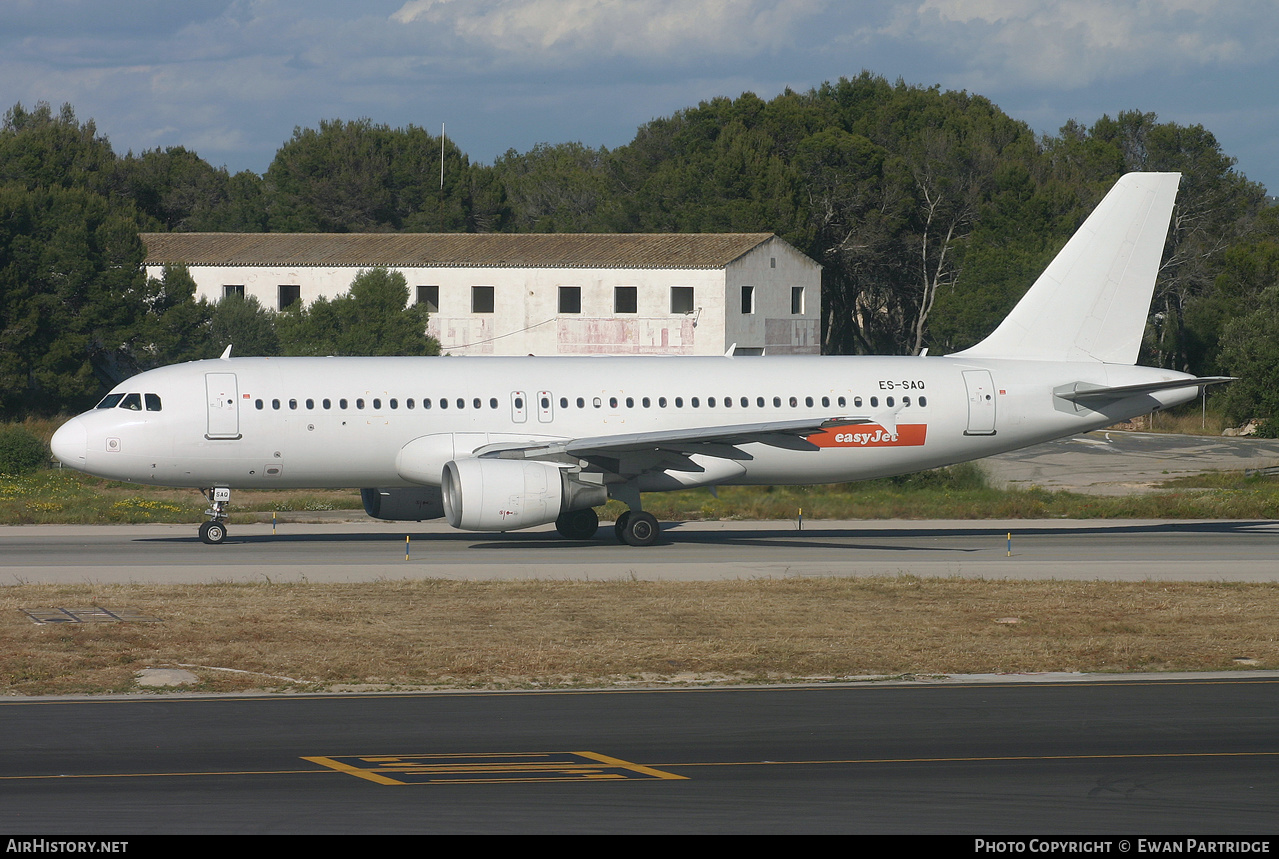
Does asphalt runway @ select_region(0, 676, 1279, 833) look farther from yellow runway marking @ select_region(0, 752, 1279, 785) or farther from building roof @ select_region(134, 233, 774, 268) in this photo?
building roof @ select_region(134, 233, 774, 268)

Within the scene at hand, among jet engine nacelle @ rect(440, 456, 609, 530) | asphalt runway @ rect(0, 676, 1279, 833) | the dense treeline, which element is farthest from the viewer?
the dense treeline

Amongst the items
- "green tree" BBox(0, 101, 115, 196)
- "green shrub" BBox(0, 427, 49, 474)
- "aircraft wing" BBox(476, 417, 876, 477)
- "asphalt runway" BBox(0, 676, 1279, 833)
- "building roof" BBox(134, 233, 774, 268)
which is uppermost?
"green tree" BBox(0, 101, 115, 196)

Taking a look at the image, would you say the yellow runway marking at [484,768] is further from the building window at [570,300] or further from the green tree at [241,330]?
the building window at [570,300]

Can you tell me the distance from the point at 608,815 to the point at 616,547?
67.3 feet

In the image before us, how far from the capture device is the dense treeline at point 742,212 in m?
66.5

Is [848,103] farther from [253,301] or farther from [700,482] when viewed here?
[700,482]

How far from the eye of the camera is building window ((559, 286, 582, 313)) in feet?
238

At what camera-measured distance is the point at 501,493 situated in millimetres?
28531

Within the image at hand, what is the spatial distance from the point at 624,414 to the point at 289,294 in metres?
47.5

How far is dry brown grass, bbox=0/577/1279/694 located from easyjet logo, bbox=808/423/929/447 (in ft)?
24.3

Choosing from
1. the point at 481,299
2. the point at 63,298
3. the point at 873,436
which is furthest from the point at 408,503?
the point at 481,299

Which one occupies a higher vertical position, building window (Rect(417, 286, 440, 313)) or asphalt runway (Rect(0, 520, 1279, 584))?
building window (Rect(417, 286, 440, 313))

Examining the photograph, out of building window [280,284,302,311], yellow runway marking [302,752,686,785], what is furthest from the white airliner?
building window [280,284,302,311]

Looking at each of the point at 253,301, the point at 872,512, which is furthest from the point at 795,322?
the point at 872,512
